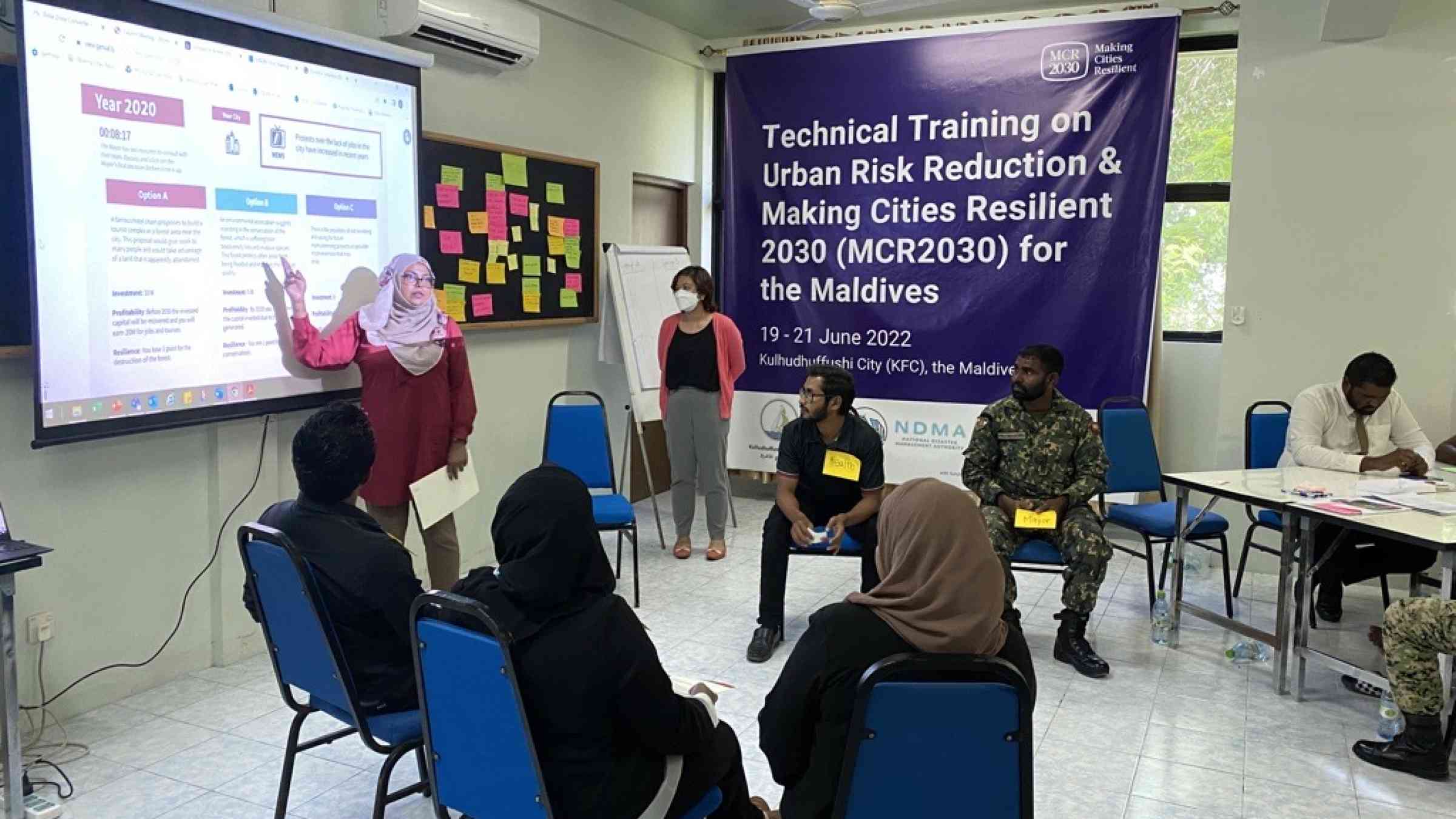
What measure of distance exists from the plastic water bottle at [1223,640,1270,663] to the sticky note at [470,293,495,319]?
3.34 meters

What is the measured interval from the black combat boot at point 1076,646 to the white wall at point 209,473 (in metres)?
2.65

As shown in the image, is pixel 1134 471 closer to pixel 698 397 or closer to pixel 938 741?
pixel 698 397

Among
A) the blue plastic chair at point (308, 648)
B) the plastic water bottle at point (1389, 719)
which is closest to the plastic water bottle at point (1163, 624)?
the plastic water bottle at point (1389, 719)

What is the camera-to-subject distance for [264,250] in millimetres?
3453

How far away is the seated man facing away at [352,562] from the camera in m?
2.17

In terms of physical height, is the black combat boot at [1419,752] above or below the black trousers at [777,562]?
below

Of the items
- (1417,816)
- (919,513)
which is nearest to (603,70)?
(919,513)

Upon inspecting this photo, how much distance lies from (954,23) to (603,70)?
1950 mm

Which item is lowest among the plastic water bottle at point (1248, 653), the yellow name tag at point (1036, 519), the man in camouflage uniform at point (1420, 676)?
the plastic water bottle at point (1248, 653)

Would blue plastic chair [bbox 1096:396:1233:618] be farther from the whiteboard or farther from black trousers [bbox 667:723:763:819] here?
black trousers [bbox 667:723:763:819]

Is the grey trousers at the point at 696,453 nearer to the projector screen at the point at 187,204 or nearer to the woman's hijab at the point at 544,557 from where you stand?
the projector screen at the point at 187,204

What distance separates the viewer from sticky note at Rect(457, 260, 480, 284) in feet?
14.9

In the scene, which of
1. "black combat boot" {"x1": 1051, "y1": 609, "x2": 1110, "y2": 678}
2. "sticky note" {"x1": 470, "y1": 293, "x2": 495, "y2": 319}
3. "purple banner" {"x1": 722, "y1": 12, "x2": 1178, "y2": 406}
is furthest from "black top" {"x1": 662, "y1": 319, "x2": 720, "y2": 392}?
"black combat boot" {"x1": 1051, "y1": 609, "x2": 1110, "y2": 678}

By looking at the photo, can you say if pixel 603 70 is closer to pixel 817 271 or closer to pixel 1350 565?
pixel 817 271
